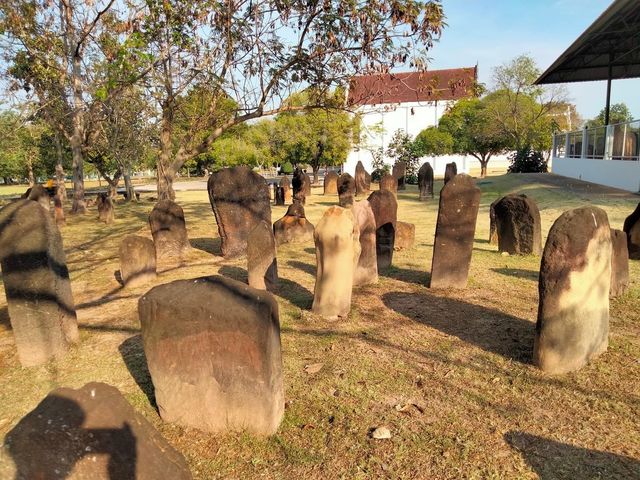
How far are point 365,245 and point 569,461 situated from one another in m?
4.28

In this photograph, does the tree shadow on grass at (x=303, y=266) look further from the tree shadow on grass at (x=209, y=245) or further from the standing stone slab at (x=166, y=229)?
the standing stone slab at (x=166, y=229)

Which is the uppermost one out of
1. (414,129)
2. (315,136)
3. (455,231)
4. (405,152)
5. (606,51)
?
(606,51)

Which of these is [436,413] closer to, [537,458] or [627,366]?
[537,458]

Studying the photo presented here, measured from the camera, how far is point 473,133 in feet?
139

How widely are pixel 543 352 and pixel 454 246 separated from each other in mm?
2668

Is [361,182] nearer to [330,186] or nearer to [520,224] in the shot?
A: [330,186]

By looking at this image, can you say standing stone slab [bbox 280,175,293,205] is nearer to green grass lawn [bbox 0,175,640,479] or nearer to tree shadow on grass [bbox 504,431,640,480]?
green grass lawn [bbox 0,175,640,479]

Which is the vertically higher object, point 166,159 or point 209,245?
point 166,159

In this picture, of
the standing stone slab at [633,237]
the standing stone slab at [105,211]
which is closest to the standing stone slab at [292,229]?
the standing stone slab at [633,237]

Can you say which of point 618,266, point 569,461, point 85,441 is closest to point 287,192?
point 618,266

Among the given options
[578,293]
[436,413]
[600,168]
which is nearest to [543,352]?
[578,293]

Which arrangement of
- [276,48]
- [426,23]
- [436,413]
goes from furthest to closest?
[276,48], [426,23], [436,413]

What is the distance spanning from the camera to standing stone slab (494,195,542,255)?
8539 millimetres

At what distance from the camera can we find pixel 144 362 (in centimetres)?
468
